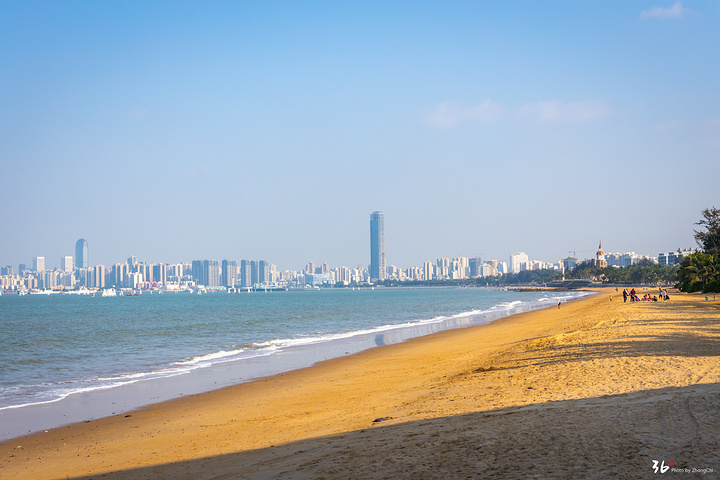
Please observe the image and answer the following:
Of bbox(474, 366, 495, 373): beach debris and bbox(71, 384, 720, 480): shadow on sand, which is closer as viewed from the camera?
bbox(71, 384, 720, 480): shadow on sand

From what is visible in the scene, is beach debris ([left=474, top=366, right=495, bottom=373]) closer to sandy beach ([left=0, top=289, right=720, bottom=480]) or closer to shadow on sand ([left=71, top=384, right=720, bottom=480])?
sandy beach ([left=0, top=289, right=720, bottom=480])

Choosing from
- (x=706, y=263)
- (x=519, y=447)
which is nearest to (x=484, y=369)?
(x=519, y=447)

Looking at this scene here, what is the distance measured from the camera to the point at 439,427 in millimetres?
7676

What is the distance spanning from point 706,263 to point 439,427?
225ft

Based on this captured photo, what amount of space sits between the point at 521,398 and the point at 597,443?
10.6ft

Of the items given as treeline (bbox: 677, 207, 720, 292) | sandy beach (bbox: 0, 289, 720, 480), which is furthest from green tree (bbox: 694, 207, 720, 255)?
sandy beach (bbox: 0, 289, 720, 480)

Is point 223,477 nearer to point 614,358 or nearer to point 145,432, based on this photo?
point 145,432

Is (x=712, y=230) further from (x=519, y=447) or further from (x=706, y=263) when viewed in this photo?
(x=519, y=447)

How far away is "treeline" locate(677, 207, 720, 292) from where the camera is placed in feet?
206

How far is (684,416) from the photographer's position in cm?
687

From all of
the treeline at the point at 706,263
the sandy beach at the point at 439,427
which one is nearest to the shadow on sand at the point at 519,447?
the sandy beach at the point at 439,427

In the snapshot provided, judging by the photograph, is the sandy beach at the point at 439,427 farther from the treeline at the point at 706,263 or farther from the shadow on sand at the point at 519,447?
the treeline at the point at 706,263

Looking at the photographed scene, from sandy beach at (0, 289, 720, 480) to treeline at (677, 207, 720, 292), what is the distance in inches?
2098

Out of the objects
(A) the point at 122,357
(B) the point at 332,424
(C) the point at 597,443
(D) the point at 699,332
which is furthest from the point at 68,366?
(D) the point at 699,332
